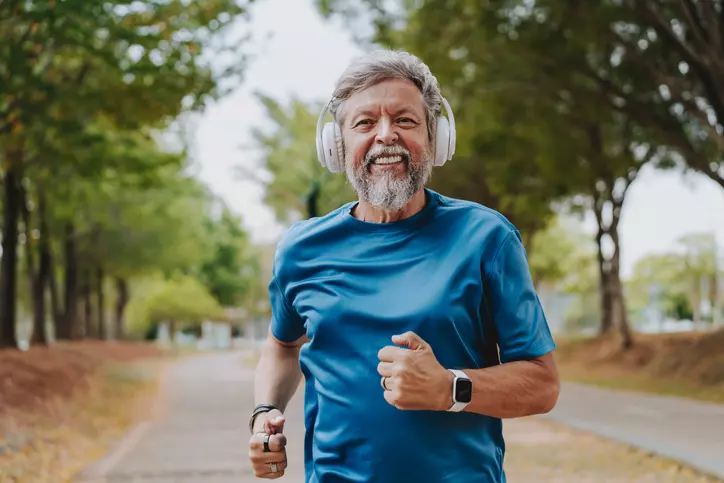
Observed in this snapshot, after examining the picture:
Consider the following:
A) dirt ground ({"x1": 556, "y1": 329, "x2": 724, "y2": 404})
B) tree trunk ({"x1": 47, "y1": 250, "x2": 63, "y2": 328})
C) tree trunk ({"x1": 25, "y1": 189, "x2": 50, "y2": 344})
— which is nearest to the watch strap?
dirt ground ({"x1": 556, "y1": 329, "x2": 724, "y2": 404})

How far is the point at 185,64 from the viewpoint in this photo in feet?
55.0

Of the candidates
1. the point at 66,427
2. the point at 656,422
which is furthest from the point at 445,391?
the point at 66,427

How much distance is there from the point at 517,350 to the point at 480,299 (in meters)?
0.15

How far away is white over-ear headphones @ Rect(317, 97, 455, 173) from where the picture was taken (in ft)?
10.4

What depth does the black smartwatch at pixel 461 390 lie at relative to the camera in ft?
8.52

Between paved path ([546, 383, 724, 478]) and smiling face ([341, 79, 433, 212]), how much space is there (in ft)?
24.5

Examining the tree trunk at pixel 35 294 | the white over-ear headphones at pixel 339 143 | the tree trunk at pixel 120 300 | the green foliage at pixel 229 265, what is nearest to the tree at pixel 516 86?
the tree trunk at pixel 35 294

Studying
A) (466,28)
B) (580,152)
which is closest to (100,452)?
(466,28)

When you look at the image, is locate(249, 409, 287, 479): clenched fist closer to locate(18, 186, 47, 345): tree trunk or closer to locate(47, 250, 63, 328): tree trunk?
locate(18, 186, 47, 345): tree trunk

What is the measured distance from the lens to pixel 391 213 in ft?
9.70

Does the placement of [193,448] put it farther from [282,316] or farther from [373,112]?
[373,112]

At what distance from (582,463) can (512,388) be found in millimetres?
8534

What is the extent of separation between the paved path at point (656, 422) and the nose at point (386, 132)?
24.7 feet

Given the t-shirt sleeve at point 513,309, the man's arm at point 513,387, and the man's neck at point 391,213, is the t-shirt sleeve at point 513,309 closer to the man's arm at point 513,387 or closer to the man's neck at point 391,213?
the man's arm at point 513,387
